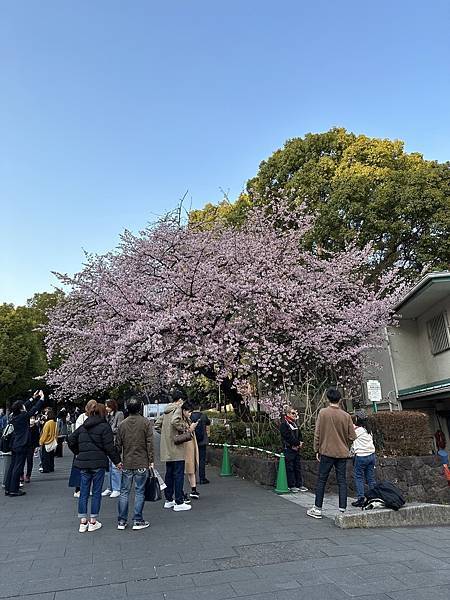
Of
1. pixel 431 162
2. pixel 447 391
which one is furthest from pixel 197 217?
pixel 447 391

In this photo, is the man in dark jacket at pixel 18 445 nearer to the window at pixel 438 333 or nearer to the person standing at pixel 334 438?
the person standing at pixel 334 438

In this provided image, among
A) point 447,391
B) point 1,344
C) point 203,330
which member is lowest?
point 447,391

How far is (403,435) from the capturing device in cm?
1009

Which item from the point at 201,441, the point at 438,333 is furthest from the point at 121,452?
the point at 438,333

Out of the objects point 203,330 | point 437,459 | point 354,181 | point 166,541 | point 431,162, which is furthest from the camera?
point 431,162

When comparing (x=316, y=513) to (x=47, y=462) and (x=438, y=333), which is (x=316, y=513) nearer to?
(x=47, y=462)

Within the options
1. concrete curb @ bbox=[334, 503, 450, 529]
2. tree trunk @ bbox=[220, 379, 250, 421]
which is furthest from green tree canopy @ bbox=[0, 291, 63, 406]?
concrete curb @ bbox=[334, 503, 450, 529]

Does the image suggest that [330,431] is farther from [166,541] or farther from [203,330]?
[203,330]

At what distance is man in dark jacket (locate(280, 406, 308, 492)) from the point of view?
8.71m

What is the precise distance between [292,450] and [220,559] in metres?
4.10

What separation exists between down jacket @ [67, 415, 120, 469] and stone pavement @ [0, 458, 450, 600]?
36.4 inches

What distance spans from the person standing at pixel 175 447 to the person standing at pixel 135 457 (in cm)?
91

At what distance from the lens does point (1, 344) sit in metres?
32.9

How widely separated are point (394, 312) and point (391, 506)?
29.8ft
